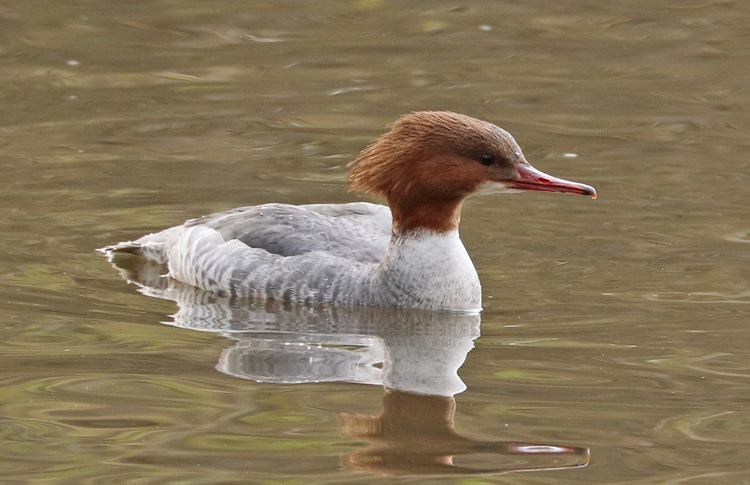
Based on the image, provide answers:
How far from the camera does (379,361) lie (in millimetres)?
8039

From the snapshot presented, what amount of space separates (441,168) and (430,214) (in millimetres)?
346

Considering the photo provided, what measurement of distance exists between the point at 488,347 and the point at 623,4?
27.5 feet

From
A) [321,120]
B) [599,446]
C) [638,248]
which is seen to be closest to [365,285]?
[638,248]

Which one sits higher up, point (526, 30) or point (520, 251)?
point (526, 30)

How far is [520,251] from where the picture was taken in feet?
32.9

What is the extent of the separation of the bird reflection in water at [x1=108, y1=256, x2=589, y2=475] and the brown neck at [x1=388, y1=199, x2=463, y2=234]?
531 mm

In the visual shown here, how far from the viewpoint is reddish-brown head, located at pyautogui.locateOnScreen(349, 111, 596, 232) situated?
28.8ft

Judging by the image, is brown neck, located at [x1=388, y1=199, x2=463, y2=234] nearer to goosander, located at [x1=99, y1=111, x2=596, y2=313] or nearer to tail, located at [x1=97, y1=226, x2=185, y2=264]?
goosander, located at [x1=99, y1=111, x2=596, y2=313]

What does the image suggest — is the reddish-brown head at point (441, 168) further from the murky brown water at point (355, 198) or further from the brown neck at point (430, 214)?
the murky brown water at point (355, 198)

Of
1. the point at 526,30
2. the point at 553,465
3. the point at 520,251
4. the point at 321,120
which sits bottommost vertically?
the point at 553,465

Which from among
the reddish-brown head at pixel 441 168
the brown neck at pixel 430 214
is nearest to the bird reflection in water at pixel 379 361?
the brown neck at pixel 430 214

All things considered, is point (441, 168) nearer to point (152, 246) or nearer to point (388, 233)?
point (388, 233)

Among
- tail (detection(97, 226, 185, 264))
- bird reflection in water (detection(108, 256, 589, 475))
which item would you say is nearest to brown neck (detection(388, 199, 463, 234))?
bird reflection in water (detection(108, 256, 589, 475))

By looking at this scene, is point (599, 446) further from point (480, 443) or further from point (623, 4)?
point (623, 4)
